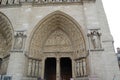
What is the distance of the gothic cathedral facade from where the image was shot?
7.32 m

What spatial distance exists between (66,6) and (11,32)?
11.9 feet

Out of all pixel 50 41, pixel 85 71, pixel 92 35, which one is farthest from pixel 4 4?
pixel 85 71

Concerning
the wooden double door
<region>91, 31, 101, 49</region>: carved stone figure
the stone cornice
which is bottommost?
the wooden double door

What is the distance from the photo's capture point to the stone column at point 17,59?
23.3ft

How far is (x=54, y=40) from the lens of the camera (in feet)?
29.4

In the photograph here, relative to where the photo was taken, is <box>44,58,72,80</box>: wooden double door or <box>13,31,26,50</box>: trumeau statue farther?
<box>44,58,72,80</box>: wooden double door

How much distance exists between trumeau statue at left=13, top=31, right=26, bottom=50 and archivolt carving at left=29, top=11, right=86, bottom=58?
0.50 m

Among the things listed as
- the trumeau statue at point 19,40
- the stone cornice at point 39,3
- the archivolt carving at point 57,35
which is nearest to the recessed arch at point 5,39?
the trumeau statue at point 19,40

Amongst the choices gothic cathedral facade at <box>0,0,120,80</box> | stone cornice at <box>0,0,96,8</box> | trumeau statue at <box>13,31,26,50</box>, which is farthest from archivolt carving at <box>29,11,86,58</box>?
stone cornice at <box>0,0,96,8</box>

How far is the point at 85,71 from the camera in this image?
23.7ft

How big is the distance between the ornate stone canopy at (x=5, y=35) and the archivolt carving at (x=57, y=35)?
160cm

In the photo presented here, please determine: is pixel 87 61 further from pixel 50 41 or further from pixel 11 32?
pixel 11 32

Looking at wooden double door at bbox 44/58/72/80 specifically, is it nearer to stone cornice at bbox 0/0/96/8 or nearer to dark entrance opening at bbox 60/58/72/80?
dark entrance opening at bbox 60/58/72/80

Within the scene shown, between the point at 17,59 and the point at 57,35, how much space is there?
2933mm
